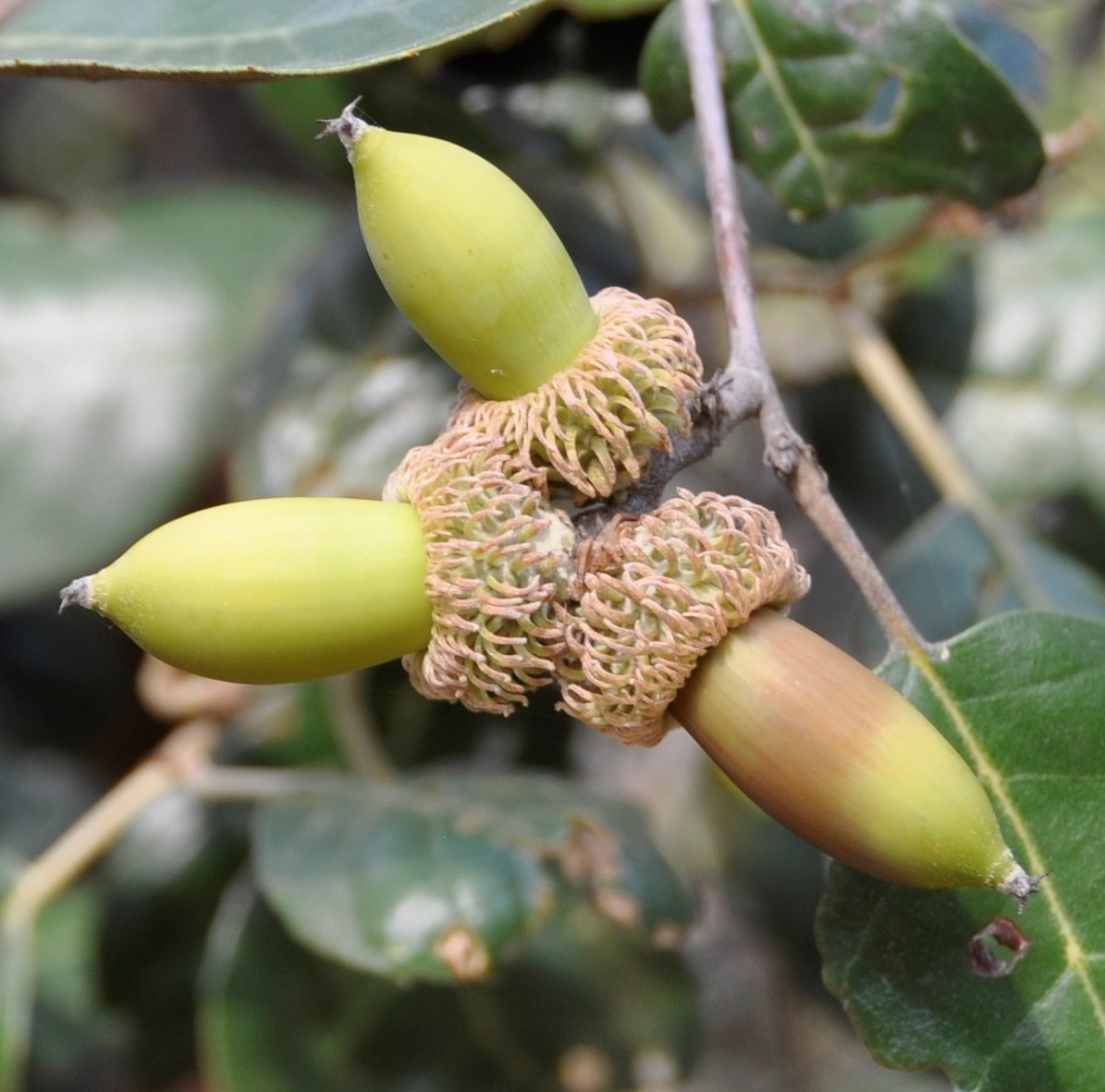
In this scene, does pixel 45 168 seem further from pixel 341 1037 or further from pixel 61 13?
pixel 341 1037

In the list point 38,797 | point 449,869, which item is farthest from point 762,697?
point 38,797

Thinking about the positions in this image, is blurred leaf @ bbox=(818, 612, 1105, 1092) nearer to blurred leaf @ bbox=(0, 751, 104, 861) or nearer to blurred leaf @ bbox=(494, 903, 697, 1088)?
blurred leaf @ bbox=(494, 903, 697, 1088)

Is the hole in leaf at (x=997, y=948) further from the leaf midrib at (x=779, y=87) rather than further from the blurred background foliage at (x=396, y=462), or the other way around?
the leaf midrib at (x=779, y=87)

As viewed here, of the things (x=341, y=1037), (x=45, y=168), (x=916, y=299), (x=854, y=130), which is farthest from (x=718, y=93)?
(x=45, y=168)

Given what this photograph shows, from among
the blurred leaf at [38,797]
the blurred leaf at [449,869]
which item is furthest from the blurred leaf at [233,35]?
the blurred leaf at [38,797]

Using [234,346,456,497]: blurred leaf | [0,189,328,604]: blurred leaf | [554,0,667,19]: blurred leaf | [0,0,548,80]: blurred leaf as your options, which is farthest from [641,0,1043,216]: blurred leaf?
[0,189,328,604]: blurred leaf

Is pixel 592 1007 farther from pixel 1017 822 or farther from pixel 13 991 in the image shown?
pixel 1017 822
